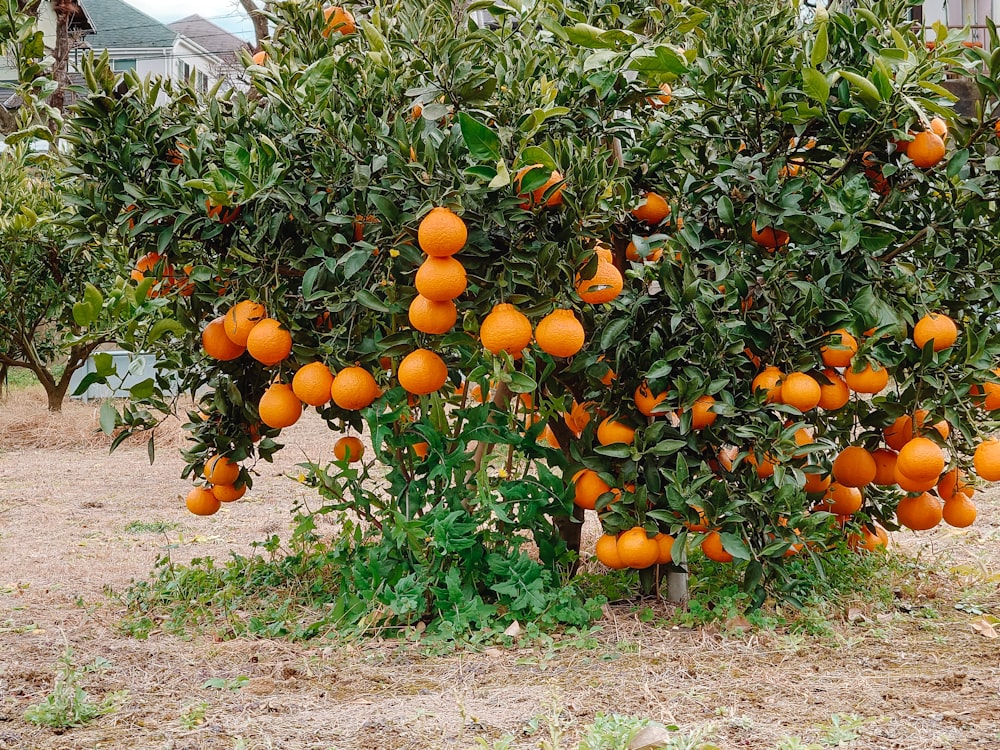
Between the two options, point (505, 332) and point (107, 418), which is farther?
point (107, 418)

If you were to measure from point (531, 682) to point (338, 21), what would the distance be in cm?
240

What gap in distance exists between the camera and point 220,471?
3.59 metres

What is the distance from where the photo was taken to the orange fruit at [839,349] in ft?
9.53

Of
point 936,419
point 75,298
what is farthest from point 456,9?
point 75,298

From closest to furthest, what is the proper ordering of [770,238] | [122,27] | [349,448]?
[770,238], [349,448], [122,27]

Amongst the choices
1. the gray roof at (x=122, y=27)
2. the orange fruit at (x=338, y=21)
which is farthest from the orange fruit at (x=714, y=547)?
the gray roof at (x=122, y=27)

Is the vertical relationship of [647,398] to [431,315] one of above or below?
below

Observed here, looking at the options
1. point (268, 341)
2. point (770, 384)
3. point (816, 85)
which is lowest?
point (770, 384)

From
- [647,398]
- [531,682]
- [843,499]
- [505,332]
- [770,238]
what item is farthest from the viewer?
[843,499]

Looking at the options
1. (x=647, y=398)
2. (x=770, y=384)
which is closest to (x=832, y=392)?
(x=770, y=384)

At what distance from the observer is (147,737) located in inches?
94.3

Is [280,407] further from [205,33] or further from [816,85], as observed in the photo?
[205,33]

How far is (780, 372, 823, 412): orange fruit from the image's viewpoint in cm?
288

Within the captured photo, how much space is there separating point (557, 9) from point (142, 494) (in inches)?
197
